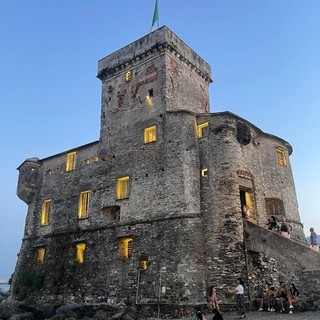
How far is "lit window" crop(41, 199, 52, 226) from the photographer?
24.6 meters

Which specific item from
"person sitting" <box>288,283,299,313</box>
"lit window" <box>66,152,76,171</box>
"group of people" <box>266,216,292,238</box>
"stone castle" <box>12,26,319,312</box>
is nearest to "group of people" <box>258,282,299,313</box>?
"person sitting" <box>288,283,299,313</box>

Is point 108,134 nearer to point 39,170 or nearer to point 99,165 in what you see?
point 99,165

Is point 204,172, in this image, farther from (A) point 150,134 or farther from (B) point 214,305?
(B) point 214,305

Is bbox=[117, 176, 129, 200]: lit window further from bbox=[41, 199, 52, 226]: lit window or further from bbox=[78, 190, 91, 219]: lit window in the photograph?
bbox=[41, 199, 52, 226]: lit window

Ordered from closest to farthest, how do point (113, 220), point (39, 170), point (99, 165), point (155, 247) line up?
1. point (155, 247)
2. point (113, 220)
3. point (99, 165)
4. point (39, 170)

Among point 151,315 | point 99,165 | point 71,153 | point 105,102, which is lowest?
point 151,315

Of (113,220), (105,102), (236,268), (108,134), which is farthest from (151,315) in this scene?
(105,102)

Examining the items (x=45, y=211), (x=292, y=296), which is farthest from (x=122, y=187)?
(x=292, y=296)

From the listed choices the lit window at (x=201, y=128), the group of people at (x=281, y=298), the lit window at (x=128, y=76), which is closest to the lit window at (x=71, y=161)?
the lit window at (x=128, y=76)

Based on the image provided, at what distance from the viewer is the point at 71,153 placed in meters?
24.9

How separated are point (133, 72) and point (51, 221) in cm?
1178

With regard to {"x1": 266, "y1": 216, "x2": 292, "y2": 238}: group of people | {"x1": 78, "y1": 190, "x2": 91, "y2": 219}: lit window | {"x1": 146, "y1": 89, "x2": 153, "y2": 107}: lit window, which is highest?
{"x1": 146, "y1": 89, "x2": 153, "y2": 107}: lit window

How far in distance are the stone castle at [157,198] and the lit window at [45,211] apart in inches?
3.9

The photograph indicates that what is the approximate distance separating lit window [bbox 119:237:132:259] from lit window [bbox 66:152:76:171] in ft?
24.3
